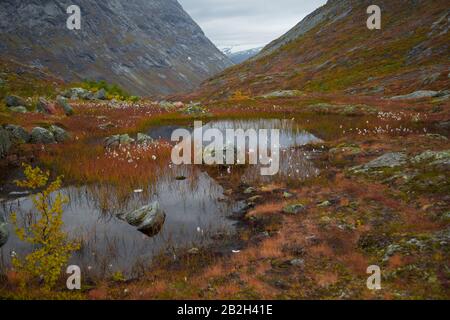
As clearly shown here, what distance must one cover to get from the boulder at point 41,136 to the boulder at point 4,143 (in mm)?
2629

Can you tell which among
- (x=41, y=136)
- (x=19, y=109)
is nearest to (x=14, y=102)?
(x=19, y=109)

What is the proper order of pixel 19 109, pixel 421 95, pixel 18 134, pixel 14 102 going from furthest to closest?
pixel 421 95 → pixel 14 102 → pixel 19 109 → pixel 18 134

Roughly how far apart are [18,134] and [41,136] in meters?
1.47

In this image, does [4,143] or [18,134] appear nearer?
[4,143]

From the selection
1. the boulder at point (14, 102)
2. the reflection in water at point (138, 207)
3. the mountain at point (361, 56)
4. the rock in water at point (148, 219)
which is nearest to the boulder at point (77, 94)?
the boulder at point (14, 102)

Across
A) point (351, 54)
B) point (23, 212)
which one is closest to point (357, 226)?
point (23, 212)

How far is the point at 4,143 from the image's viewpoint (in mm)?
22984

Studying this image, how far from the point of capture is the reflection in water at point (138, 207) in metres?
12.0

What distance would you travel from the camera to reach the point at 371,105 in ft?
133

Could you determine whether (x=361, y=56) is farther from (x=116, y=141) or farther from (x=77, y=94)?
(x=116, y=141)

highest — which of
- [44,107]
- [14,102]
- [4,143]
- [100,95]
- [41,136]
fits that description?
[100,95]

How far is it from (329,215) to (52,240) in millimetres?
9294

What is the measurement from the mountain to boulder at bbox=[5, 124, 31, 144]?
147 feet
